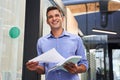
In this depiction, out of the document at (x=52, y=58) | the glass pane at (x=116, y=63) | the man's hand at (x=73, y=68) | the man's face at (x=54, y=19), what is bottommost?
the glass pane at (x=116, y=63)

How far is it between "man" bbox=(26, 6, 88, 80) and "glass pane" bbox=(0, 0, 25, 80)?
25 centimetres

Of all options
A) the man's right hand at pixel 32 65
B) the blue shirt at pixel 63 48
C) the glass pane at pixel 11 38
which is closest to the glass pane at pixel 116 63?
the glass pane at pixel 11 38

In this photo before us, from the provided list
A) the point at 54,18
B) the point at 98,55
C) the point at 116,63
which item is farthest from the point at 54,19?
the point at 116,63

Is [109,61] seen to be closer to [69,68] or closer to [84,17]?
[84,17]

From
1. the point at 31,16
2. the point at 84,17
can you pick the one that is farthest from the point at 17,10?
the point at 84,17

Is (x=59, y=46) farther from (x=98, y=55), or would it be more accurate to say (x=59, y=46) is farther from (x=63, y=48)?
(x=98, y=55)

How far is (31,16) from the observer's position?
7.15ft

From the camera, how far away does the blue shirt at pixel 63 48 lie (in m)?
1.61

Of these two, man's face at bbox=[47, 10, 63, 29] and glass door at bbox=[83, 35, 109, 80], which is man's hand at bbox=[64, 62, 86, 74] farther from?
glass door at bbox=[83, 35, 109, 80]

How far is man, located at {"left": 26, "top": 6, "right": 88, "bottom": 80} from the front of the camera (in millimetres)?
1600

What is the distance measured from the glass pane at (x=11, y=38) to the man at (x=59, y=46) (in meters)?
0.25

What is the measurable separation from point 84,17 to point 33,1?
15.6ft

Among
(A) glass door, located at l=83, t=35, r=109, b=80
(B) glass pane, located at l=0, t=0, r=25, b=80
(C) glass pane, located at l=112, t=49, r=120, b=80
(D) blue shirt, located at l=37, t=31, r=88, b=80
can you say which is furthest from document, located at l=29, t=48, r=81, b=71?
(C) glass pane, located at l=112, t=49, r=120, b=80

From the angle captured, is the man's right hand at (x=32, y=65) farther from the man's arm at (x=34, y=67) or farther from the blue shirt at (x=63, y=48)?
the blue shirt at (x=63, y=48)
